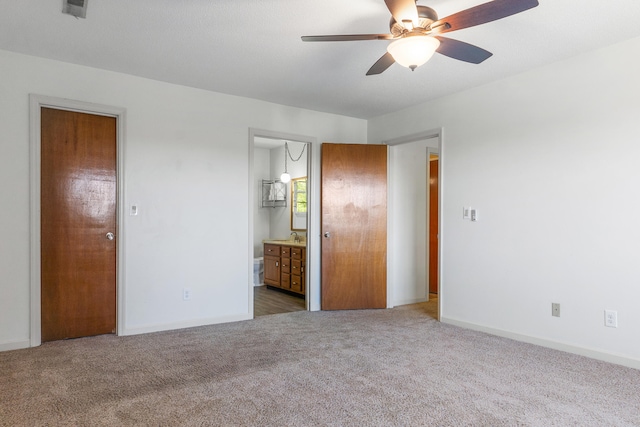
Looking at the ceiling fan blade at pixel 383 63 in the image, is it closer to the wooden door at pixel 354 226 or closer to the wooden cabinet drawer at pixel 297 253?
the wooden door at pixel 354 226

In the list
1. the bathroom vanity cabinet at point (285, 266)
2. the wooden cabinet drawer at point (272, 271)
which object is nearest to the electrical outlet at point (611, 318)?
the bathroom vanity cabinet at point (285, 266)

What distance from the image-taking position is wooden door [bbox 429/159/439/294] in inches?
233

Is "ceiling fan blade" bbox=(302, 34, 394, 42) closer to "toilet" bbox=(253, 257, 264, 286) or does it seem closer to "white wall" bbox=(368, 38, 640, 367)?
"white wall" bbox=(368, 38, 640, 367)

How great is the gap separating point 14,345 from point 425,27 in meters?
3.78

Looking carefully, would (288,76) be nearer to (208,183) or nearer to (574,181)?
(208,183)

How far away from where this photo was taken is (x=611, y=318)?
3.09 m

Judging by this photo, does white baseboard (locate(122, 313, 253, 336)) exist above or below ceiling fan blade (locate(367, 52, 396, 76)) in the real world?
below

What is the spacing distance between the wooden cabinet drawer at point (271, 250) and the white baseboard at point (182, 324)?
71.3 inches

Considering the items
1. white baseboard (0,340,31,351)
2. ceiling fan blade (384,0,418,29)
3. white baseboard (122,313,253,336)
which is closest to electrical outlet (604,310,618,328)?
ceiling fan blade (384,0,418,29)

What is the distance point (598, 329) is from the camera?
3.16m

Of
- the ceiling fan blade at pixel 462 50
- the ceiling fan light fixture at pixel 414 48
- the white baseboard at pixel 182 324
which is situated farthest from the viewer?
the white baseboard at pixel 182 324

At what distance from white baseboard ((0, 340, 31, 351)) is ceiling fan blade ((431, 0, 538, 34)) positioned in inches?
148

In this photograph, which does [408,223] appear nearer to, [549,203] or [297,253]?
[297,253]

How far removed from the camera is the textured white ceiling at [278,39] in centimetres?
257
